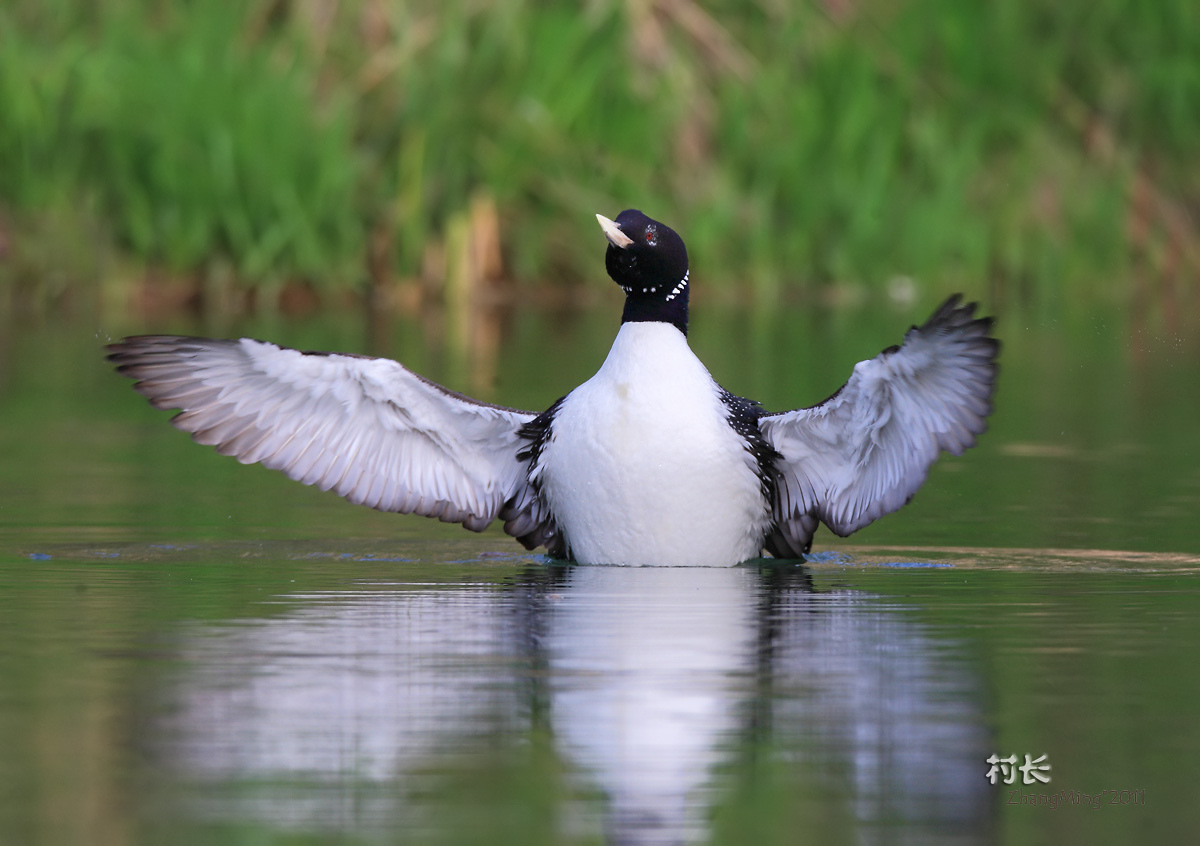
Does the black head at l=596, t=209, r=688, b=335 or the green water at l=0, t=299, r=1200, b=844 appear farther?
the black head at l=596, t=209, r=688, b=335

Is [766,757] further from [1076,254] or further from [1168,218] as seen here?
[1168,218]

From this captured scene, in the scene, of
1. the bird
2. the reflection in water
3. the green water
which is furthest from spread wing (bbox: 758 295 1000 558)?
the reflection in water

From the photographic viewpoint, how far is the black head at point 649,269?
7754 mm

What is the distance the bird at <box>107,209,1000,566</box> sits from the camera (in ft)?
24.1

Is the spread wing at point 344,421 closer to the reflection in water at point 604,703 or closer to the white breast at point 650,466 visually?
the white breast at point 650,466

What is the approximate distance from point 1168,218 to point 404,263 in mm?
8389

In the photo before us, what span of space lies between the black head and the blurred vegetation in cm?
1082

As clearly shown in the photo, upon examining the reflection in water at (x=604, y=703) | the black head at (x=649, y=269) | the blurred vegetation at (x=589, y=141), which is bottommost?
the reflection in water at (x=604, y=703)

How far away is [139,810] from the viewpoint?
13.0ft

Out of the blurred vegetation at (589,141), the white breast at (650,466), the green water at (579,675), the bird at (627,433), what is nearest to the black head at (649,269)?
the bird at (627,433)

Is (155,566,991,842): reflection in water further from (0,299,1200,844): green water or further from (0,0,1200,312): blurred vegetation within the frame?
(0,0,1200,312): blurred vegetation

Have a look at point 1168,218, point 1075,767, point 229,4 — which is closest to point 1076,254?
point 1168,218

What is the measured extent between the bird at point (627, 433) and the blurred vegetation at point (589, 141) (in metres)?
10.5

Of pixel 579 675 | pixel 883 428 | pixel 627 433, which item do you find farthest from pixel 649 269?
pixel 579 675
